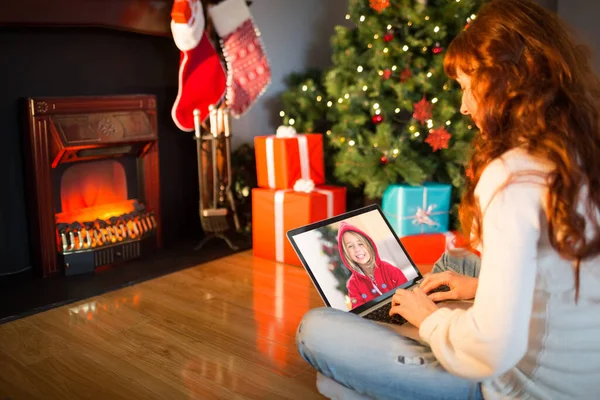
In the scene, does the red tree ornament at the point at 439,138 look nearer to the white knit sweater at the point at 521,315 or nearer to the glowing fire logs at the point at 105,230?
the glowing fire logs at the point at 105,230

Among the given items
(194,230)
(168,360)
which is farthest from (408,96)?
(168,360)

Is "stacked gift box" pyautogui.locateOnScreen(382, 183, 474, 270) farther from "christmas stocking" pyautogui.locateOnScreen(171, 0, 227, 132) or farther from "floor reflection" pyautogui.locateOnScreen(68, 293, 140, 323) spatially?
"floor reflection" pyautogui.locateOnScreen(68, 293, 140, 323)

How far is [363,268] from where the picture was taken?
1.54m

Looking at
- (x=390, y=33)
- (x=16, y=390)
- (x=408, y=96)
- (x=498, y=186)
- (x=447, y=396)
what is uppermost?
(x=390, y=33)

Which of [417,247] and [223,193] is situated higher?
[223,193]

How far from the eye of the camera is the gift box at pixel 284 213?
2.91 meters

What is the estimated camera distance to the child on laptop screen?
150 centimetres

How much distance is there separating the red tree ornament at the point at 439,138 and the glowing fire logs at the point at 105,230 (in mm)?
1525

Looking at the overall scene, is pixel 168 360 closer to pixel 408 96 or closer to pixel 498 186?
pixel 498 186

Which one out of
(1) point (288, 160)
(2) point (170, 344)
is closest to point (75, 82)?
(1) point (288, 160)

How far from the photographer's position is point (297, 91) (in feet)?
11.8

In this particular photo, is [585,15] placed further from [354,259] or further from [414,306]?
[414,306]

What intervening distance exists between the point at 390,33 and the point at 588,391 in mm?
2398

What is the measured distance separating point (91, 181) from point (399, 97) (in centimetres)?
166
